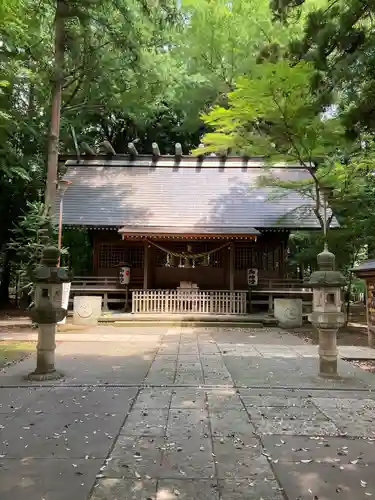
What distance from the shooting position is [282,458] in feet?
10.8

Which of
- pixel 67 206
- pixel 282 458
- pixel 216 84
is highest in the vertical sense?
pixel 216 84

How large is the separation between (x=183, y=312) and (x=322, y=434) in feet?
34.2

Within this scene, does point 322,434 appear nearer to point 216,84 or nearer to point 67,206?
point 67,206

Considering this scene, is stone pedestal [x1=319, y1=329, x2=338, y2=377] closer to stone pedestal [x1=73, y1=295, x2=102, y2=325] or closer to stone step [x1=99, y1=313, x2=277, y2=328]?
stone step [x1=99, y1=313, x2=277, y2=328]

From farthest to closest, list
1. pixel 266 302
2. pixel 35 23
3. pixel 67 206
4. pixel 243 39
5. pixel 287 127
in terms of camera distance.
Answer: pixel 243 39 → pixel 67 206 → pixel 266 302 → pixel 35 23 → pixel 287 127

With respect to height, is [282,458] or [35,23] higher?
[35,23]

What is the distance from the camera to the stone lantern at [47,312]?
19.6ft

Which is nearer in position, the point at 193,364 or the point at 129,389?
the point at 129,389

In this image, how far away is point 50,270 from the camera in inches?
242

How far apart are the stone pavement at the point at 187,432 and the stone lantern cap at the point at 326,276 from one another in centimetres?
139

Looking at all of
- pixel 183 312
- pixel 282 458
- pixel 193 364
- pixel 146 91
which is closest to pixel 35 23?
pixel 146 91

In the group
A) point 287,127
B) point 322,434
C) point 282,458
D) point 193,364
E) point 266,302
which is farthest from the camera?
point 266,302

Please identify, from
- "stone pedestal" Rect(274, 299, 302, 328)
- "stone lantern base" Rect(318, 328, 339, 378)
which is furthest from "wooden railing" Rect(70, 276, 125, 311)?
"stone lantern base" Rect(318, 328, 339, 378)

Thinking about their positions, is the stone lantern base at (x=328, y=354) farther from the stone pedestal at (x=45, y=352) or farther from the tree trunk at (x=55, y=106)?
the tree trunk at (x=55, y=106)
